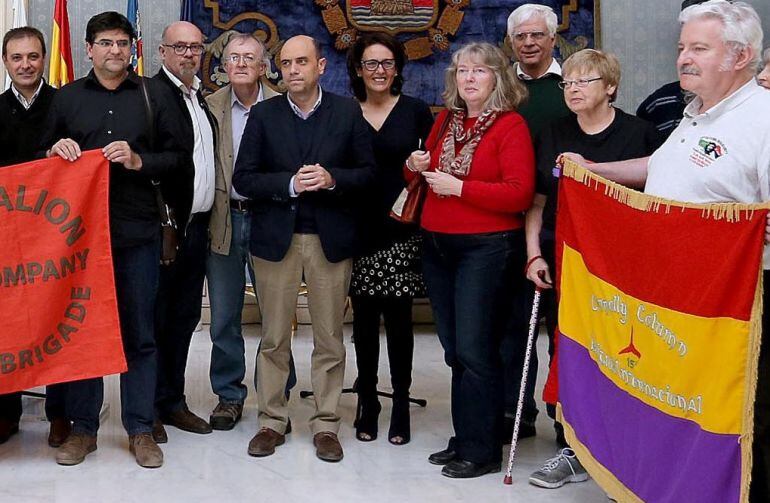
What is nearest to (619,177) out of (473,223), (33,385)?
(473,223)

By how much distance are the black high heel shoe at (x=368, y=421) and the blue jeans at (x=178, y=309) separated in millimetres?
741

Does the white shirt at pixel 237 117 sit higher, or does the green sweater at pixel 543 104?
the green sweater at pixel 543 104

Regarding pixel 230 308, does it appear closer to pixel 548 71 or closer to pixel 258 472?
pixel 258 472

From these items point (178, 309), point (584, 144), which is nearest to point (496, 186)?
point (584, 144)

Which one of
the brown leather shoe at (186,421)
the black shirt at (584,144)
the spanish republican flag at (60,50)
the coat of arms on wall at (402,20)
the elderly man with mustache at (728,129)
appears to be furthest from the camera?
the coat of arms on wall at (402,20)

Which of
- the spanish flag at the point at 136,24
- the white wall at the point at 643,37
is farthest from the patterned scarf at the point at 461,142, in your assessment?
the white wall at the point at 643,37

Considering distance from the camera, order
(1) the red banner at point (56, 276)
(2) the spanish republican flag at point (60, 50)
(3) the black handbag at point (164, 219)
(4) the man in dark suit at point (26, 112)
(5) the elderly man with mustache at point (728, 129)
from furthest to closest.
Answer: (2) the spanish republican flag at point (60, 50)
(4) the man in dark suit at point (26, 112)
(3) the black handbag at point (164, 219)
(1) the red banner at point (56, 276)
(5) the elderly man with mustache at point (728, 129)

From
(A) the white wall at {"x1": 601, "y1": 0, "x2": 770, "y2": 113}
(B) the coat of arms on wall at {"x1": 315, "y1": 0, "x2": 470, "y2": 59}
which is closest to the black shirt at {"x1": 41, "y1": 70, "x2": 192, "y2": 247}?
(B) the coat of arms on wall at {"x1": 315, "y1": 0, "x2": 470, "y2": 59}

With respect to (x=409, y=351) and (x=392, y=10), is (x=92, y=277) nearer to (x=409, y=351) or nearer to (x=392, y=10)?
(x=409, y=351)

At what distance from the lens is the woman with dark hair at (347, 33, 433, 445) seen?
4.04 m

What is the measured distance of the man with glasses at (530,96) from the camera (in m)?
3.96

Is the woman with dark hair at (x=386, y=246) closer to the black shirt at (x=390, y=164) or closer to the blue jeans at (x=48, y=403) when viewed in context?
the black shirt at (x=390, y=164)

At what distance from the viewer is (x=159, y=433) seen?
4.11m

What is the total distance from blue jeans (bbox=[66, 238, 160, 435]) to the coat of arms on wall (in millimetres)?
3120
